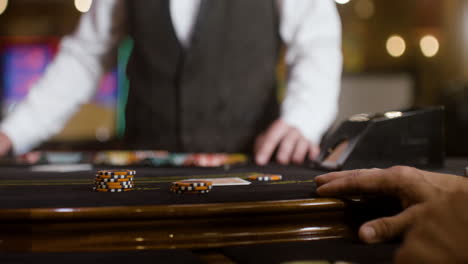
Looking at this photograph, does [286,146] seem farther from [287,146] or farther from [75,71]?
[75,71]

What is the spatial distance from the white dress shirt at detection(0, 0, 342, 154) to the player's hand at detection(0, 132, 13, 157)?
0.19 m

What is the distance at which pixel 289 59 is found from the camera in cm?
253

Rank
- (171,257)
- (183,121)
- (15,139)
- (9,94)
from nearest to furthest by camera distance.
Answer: (171,257)
(15,139)
(183,121)
(9,94)

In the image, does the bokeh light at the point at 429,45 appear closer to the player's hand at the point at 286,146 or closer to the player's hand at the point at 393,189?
the player's hand at the point at 286,146

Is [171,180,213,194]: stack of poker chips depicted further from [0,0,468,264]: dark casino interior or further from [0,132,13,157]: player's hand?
[0,132,13,157]: player's hand

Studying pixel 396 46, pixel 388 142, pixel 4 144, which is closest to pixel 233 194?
pixel 388 142

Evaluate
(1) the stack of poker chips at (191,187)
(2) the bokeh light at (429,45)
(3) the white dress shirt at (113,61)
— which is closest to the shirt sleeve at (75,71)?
(3) the white dress shirt at (113,61)

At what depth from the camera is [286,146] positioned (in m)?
1.74

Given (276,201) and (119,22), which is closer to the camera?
(276,201)

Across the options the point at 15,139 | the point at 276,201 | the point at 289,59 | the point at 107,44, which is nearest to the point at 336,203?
the point at 276,201

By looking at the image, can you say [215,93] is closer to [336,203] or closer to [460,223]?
[336,203]

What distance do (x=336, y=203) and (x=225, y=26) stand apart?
182 centimetres

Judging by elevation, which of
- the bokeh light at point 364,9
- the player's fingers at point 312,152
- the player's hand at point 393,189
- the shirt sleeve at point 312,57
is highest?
the bokeh light at point 364,9

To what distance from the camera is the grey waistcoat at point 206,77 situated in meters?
2.53
